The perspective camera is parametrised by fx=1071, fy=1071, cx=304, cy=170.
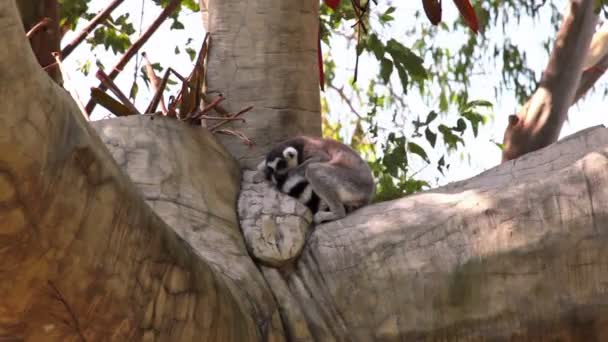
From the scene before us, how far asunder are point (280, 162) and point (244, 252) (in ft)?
3.26

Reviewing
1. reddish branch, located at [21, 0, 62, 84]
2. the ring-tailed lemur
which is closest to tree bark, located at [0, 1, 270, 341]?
the ring-tailed lemur

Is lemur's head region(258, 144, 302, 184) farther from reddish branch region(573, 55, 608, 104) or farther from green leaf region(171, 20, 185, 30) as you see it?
reddish branch region(573, 55, 608, 104)

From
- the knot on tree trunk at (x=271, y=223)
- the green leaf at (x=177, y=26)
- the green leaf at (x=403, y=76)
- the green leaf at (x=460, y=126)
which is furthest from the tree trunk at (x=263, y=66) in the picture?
the green leaf at (x=177, y=26)

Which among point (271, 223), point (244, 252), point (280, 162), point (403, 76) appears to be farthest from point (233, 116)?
point (403, 76)

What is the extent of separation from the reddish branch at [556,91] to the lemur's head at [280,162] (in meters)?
3.36

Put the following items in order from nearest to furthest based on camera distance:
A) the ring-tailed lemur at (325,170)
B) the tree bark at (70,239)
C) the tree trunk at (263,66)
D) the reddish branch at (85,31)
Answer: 1. the tree bark at (70,239)
2. the ring-tailed lemur at (325,170)
3. the tree trunk at (263,66)
4. the reddish branch at (85,31)

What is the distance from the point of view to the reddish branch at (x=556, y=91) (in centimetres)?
820

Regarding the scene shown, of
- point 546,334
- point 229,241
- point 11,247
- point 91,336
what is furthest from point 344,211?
point 11,247

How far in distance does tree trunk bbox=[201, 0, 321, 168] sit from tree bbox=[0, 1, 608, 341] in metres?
0.41

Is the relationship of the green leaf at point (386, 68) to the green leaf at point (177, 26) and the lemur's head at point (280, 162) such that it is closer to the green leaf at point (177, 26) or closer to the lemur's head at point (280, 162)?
the lemur's head at point (280, 162)

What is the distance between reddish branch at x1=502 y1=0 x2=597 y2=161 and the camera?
820 cm

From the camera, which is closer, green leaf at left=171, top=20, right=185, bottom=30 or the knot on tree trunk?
the knot on tree trunk

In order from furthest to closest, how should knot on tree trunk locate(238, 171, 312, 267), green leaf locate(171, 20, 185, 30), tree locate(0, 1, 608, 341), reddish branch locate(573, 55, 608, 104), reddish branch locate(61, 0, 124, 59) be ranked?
reddish branch locate(573, 55, 608, 104) < green leaf locate(171, 20, 185, 30) < reddish branch locate(61, 0, 124, 59) < knot on tree trunk locate(238, 171, 312, 267) < tree locate(0, 1, 608, 341)

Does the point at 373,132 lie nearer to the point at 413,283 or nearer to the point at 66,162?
the point at 413,283
